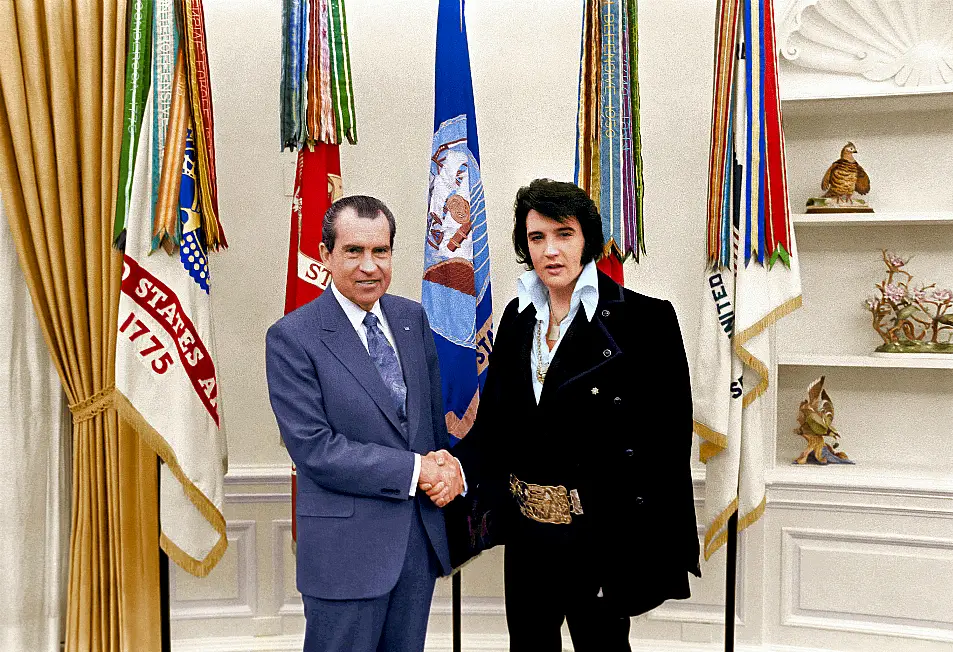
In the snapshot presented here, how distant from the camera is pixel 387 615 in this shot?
179 cm

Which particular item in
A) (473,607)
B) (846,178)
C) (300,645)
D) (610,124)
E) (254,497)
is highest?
(610,124)

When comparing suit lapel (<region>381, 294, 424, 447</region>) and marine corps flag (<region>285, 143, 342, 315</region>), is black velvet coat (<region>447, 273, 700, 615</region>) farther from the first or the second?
marine corps flag (<region>285, 143, 342, 315</region>)

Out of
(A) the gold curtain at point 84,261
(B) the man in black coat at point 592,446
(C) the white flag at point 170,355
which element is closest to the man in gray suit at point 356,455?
(B) the man in black coat at point 592,446

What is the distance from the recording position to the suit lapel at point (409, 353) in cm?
179

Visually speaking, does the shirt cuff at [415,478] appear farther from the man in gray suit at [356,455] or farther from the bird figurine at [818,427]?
the bird figurine at [818,427]

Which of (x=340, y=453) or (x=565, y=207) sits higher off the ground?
(x=565, y=207)

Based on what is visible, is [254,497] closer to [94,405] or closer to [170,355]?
[94,405]

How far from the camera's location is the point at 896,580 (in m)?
2.76

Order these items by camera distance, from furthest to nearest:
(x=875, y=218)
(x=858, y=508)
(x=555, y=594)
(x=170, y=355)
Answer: (x=858, y=508)
(x=875, y=218)
(x=170, y=355)
(x=555, y=594)

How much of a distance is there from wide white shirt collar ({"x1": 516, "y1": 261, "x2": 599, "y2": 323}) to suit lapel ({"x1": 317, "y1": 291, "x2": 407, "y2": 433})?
1.36ft

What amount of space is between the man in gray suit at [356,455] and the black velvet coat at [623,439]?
27cm

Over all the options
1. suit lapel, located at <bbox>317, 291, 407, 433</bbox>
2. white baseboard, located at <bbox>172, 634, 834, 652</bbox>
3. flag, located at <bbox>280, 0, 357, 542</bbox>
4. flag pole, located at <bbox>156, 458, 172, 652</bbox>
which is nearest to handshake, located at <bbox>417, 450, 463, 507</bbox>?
suit lapel, located at <bbox>317, 291, 407, 433</bbox>

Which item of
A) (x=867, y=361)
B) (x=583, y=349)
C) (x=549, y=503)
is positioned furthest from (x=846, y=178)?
(x=549, y=503)

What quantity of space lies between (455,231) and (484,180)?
2.22 feet
